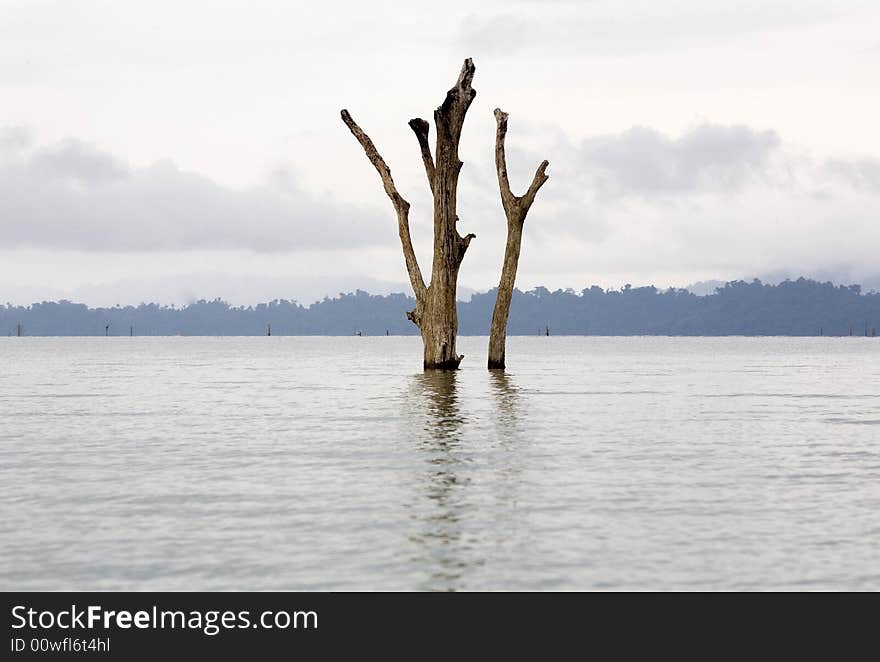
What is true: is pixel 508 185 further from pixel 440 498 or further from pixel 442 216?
pixel 440 498

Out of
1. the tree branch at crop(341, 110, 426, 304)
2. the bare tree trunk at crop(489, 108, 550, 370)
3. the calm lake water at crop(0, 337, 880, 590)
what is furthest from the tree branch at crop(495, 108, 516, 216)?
the calm lake water at crop(0, 337, 880, 590)

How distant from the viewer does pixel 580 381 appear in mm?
43375

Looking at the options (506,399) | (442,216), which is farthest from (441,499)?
(442,216)

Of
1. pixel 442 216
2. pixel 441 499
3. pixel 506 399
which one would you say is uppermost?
pixel 442 216

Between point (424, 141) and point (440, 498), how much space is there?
101 feet

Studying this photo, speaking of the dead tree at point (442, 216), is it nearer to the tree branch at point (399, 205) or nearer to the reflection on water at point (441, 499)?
the tree branch at point (399, 205)

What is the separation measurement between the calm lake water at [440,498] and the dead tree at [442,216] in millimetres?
15670

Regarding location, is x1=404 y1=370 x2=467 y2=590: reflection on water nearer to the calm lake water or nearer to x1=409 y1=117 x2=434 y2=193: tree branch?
the calm lake water

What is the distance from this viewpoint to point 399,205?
43156mm

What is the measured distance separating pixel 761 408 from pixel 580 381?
618 inches

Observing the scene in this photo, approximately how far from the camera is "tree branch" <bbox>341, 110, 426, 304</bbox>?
4284 centimetres

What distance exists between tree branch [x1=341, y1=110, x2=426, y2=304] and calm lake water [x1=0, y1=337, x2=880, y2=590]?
1634 centimetres

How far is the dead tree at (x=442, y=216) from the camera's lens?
137 ft

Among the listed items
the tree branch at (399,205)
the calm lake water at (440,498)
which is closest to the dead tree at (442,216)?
the tree branch at (399,205)
